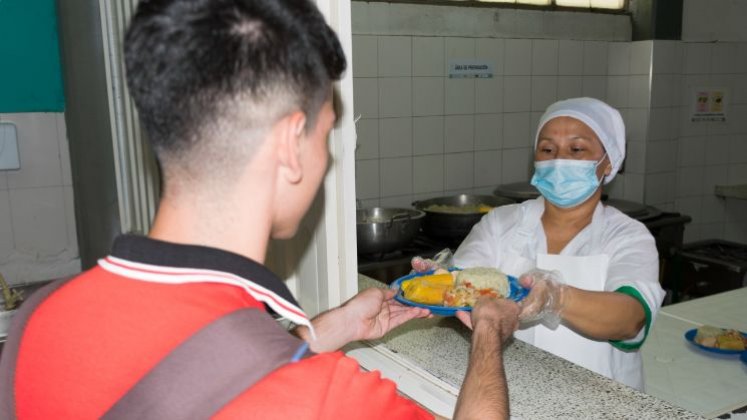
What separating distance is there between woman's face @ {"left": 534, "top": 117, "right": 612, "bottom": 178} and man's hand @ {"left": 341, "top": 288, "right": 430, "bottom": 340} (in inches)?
31.0

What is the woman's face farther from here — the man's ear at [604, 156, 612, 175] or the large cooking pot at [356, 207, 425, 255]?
the large cooking pot at [356, 207, 425, 255]

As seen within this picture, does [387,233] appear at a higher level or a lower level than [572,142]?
lower

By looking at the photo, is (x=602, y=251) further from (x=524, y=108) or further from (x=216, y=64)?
(x=524, y=108)

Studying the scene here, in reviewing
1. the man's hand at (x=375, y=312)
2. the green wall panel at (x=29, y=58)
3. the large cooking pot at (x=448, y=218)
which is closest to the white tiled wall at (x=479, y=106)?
the large cooking pot at (x=448, y=218)

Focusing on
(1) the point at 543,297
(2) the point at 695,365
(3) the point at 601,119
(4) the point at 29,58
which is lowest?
(2) the point at 695,365

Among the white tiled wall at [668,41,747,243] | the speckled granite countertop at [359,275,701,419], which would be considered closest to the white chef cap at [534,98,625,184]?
the speckled granite countertop at [359,275,701,419]

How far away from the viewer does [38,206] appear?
314 cm

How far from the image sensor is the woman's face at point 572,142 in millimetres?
1896

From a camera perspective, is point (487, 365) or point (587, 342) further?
point (587, 342)

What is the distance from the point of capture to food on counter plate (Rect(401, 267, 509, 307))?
1467 millimetres

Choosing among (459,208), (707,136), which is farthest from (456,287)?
(707,136)

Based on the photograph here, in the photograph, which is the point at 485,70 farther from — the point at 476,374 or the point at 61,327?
the point at 61,327

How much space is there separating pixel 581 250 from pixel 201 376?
150 centimetres

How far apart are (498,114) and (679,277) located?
165 cm
